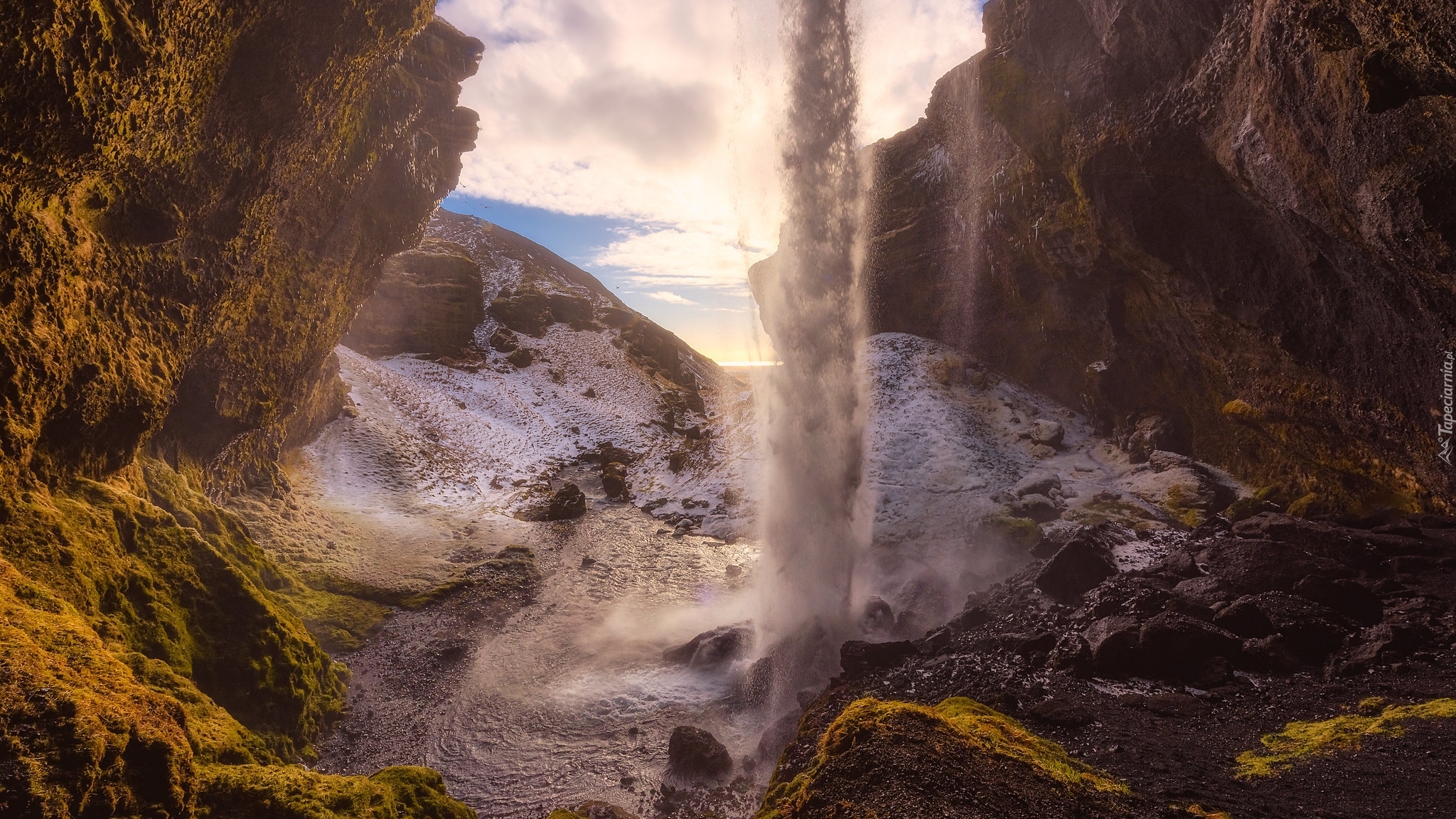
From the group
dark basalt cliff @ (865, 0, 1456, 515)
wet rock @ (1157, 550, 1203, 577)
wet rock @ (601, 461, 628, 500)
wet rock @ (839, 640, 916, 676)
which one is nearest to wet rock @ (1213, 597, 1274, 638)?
wet rock @ (1157, 550, 1203, 577)

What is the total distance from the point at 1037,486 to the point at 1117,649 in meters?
11.1

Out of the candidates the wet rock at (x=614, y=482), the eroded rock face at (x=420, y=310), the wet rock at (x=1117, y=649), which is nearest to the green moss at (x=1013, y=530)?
the wet rock at (x=1117, y=649)

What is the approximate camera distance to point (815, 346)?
14.9 m

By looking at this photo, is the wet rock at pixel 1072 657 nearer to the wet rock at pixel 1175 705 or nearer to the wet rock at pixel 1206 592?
the wet rock at pixel 1175 705

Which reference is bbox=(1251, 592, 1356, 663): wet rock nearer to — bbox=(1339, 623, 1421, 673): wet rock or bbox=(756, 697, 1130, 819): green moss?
bbox=(1339, 623, 1421, 673): wet rock

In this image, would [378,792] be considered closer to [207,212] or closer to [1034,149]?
[207,212]

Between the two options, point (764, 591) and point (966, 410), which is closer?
point (764, 591)

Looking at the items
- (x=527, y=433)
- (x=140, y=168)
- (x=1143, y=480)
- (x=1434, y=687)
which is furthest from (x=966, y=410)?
(x=140, y=168)

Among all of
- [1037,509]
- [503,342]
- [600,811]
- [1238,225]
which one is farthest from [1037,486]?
[503,342]

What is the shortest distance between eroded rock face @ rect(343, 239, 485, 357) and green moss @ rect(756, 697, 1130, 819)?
3663 cm

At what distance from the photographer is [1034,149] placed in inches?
661

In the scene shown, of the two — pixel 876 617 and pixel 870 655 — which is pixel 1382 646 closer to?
pixel 870 655

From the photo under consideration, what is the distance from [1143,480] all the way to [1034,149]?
9.64 m

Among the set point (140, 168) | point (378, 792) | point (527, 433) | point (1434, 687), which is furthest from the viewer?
point (527, 433)
